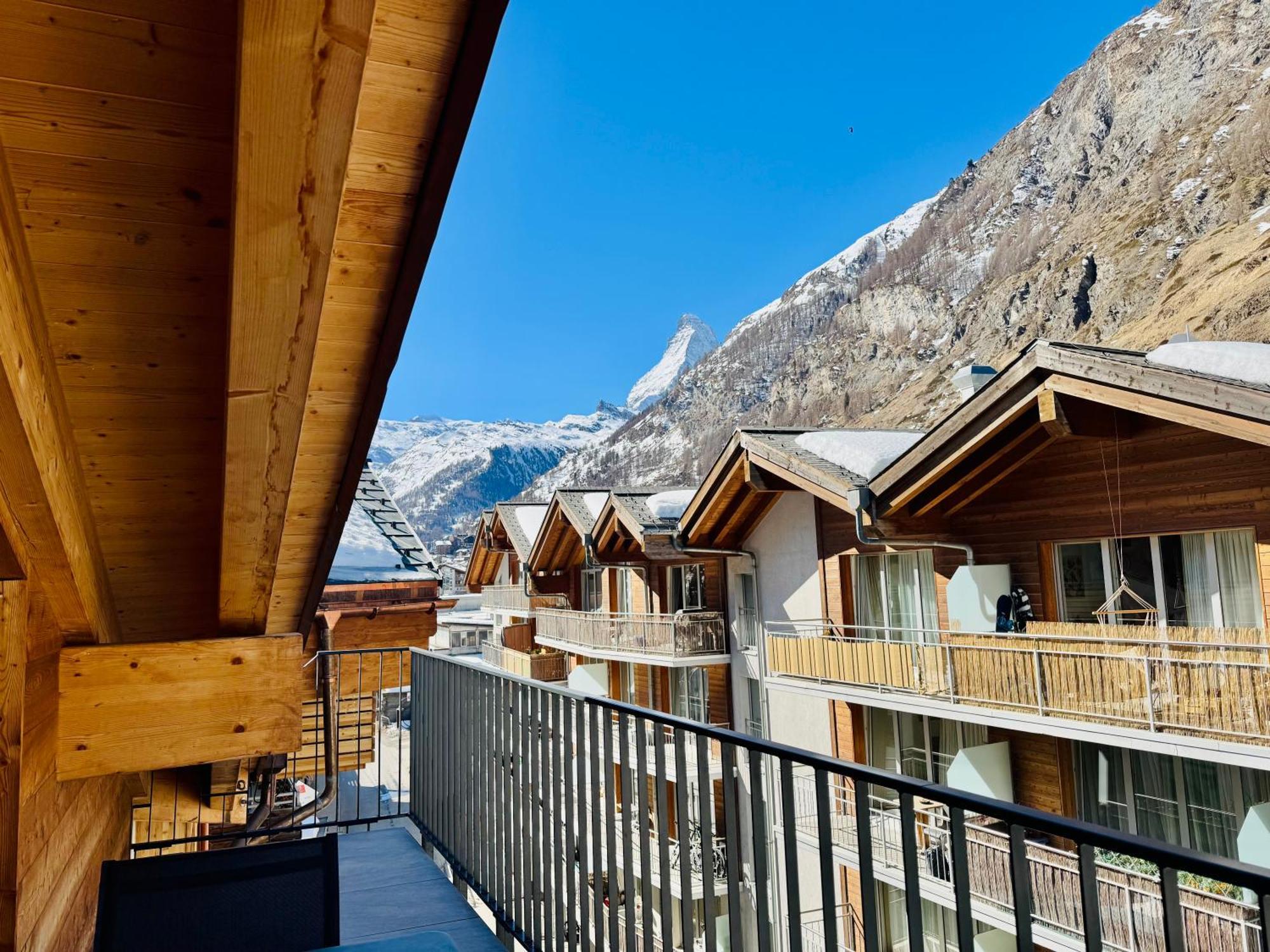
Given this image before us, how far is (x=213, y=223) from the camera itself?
1514mm

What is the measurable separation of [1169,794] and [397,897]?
23.9 feet

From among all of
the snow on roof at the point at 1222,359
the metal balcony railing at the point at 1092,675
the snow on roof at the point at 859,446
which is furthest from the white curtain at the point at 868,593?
the snow on roof at the point at 1222,359

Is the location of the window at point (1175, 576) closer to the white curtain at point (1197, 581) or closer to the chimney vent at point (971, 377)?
the white curtain at point (1197, 581)

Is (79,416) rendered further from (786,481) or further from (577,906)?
(786,481)

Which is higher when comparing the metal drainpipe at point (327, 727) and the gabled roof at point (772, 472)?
the gabled roof at point (772, 472)

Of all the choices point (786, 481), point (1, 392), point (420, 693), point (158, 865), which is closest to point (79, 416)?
point (1, 392)

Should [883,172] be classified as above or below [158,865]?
above

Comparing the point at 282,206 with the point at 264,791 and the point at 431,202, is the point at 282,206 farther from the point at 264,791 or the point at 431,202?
the point at 264,791

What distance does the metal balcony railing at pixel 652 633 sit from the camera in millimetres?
13172

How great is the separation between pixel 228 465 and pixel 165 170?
0.74 m

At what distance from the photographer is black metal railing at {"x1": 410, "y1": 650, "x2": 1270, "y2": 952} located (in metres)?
0.99

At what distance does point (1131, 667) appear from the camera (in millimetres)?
7043

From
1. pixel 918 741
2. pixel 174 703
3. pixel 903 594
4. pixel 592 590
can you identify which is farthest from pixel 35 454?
pixel 592 590

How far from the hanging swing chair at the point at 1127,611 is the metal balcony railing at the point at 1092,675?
0.37 meters
